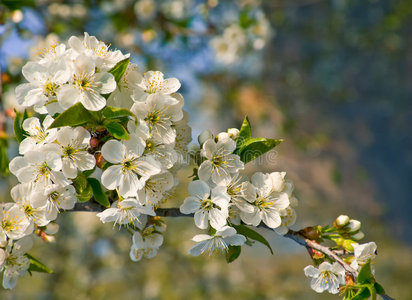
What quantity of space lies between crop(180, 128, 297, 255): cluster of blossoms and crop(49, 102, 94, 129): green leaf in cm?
21

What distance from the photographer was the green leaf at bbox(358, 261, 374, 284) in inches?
23.8

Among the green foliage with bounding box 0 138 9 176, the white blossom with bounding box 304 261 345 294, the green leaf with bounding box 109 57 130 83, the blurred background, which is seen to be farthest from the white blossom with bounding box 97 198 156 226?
the blurred background

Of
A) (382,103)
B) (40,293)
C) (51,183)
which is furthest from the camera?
(382,103)

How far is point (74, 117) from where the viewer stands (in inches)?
22.5

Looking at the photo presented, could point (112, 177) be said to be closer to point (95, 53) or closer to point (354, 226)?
point (95, 53)

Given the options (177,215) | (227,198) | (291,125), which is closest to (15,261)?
(177,215)

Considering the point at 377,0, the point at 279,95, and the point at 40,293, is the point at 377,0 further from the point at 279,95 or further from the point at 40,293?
the point at 40,293

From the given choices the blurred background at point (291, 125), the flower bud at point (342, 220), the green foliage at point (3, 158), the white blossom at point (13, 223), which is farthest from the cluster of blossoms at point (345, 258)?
the blurred background at point (291, 125)

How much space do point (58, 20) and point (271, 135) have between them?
2316mm

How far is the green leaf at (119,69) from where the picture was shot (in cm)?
60

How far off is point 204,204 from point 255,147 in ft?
0.47

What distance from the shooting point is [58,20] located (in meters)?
2.11

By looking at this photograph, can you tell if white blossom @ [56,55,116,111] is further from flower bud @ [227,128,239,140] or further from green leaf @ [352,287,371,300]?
green leaf @ [352,287,371,300]

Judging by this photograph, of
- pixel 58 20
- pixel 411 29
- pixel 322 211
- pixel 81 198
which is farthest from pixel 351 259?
pixel 322 211
